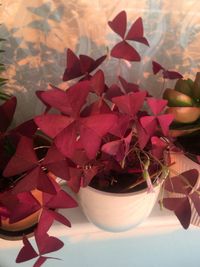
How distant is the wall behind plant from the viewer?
1.90 ft

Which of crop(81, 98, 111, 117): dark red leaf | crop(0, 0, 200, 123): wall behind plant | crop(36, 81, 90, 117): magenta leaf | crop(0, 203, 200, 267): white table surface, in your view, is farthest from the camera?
crop(0, 203, 200, 267): white table surface

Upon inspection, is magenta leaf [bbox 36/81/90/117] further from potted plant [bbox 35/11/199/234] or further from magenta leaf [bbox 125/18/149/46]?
magenta leaf [bbox 125/18/149/46]

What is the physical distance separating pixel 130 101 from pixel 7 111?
0.22 metres

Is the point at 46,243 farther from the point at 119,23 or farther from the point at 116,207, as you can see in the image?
the point at 119,23

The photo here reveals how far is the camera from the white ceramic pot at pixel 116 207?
1.81ft

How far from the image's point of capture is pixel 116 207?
0.56 metres

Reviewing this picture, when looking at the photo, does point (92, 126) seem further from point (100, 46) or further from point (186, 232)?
point (186, 232)

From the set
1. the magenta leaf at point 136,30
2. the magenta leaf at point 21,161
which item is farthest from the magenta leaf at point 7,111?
the magenta leaf at point 136,30

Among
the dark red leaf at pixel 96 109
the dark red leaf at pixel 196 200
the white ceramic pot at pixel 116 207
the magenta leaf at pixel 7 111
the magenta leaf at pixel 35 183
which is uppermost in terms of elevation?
the dark red leaf at pixel 96 109

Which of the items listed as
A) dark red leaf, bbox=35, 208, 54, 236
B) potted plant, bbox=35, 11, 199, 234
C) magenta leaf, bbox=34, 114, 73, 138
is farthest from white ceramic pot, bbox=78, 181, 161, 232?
magenta leaf, bbox=34, 114, 73, 138

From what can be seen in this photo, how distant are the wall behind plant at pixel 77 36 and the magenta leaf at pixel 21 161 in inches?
9.3

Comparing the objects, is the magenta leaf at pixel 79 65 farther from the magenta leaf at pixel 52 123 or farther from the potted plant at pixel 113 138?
the magenta leaf at pixel 52 123

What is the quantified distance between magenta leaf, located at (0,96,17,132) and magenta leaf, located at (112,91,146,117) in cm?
20

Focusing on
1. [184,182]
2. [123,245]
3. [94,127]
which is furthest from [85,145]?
[123,245]
